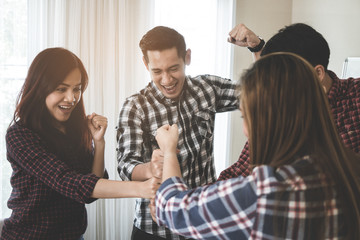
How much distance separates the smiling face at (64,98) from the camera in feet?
4.82

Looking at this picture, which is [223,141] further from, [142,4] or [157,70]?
[157,70]

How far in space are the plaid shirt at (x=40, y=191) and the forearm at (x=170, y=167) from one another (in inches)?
16.0

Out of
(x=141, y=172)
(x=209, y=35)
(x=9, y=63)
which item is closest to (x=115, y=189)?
(x=141, y=172)

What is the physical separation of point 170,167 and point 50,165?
0.57 metres

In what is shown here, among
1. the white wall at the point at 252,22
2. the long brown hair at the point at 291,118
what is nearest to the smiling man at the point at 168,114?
the long brown hair at the point at 291,118

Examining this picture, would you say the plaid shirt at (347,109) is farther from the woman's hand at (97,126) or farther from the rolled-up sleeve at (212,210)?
the woman's hand at (97,126)

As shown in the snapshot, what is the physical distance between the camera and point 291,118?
0.80 m

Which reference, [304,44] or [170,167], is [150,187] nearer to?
[170,167]

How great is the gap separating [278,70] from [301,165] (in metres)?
0.23

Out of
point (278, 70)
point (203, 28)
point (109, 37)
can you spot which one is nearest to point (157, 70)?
point (278, 70)

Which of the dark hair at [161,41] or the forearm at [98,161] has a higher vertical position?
the dark hair at [161,41]

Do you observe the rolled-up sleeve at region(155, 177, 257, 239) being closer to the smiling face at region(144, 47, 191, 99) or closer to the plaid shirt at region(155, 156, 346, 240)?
the plaid shirt at region(155, 156, 346, 240)

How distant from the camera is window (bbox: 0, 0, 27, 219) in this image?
2504 mm

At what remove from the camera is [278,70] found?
82 centimetres
